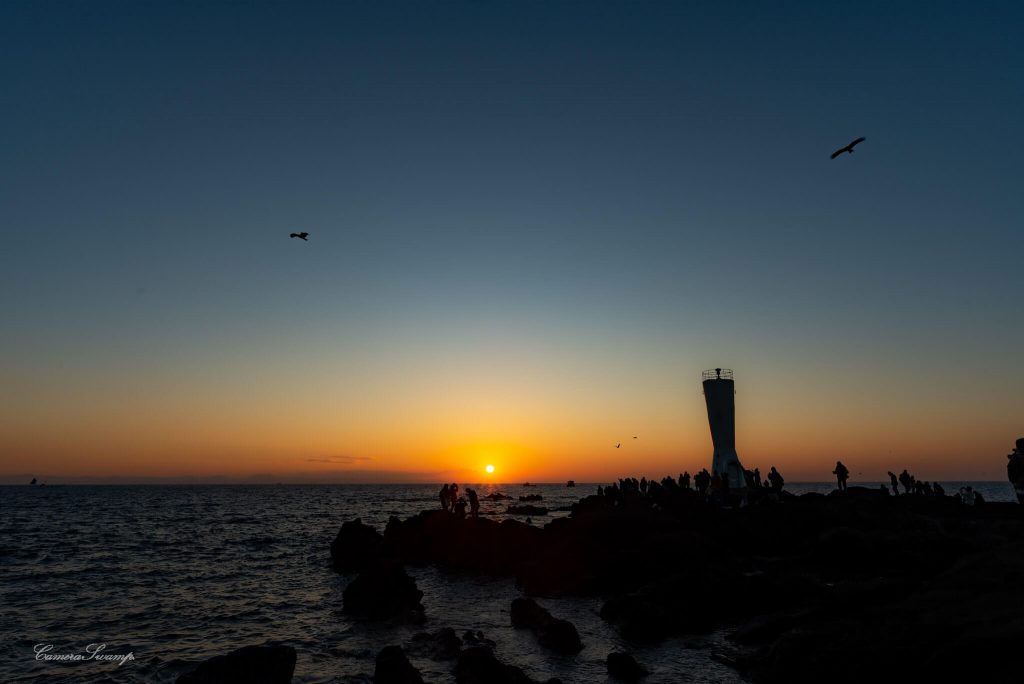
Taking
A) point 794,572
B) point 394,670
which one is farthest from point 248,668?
point 794,572

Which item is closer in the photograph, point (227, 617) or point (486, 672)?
point (486, 672)

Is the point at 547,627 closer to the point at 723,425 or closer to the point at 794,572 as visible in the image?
the point at 794,572

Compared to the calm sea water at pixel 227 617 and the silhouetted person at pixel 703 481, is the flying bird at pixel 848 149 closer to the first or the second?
the calm sea water at pixel 227 617

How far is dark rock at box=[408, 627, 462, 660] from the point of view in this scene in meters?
17.1

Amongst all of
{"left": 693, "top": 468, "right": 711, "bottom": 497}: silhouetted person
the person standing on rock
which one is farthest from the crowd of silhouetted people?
the person standing on rock

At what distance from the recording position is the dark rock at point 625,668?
569 inches

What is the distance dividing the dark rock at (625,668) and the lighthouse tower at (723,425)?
3533cm

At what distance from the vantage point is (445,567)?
113 ft

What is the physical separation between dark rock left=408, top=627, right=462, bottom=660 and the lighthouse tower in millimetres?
34304

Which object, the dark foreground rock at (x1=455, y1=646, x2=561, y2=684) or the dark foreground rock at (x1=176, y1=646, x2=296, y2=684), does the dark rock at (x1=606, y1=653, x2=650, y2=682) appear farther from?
the dark foreground rock at (x1=176, y1=646, x2=296, y2=684)

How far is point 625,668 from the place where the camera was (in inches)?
573

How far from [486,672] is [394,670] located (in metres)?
2.07

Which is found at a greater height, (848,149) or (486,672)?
(848,149)

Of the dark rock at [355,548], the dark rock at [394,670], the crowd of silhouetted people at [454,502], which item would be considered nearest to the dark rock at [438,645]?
the dark rock at [394,670]
